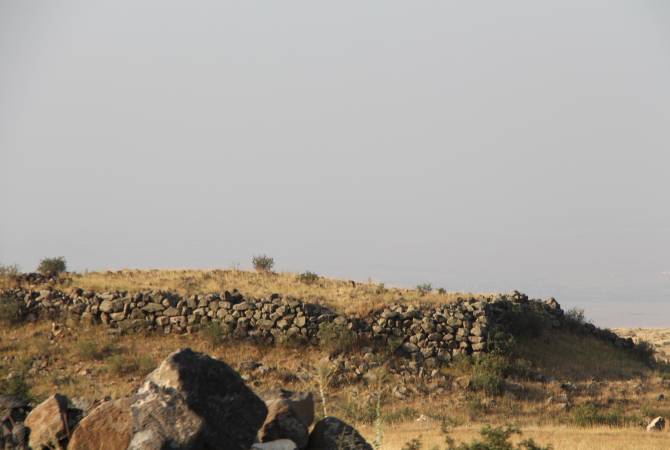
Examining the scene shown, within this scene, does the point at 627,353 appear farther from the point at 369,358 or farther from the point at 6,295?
the point at 6,295

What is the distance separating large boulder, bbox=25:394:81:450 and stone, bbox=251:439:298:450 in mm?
2442

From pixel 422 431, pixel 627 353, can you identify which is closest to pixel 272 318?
pixel 422 431

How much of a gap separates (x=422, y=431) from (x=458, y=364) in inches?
316

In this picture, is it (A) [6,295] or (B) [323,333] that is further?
(A) [6,295]

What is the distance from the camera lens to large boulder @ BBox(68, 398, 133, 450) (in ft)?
28.4

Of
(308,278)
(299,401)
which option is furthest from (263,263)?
(299,401)

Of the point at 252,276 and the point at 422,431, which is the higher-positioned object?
the point at 252,276

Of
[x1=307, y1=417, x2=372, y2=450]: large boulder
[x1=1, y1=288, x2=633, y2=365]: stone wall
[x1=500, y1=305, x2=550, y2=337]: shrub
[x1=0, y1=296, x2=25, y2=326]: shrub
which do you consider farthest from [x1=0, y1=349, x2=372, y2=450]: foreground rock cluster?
[x1=500, y1=305, x2=550, y2=337]: shrub

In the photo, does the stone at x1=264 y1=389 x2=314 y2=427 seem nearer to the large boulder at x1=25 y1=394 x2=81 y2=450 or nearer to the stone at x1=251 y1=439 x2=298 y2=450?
the stone at x1=251 y1=439 x2=298 y2=450

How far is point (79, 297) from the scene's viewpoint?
29.0m

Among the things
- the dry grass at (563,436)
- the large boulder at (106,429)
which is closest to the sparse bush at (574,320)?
the dry grass at (563,436)

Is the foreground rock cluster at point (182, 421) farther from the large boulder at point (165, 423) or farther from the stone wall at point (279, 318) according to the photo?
the stone wall at point (279, 318)

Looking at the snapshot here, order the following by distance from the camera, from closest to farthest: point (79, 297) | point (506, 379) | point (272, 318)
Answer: point (506, 379)
point (272, 318)
point (79, 297)

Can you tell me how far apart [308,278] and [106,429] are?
24292 millimetres
